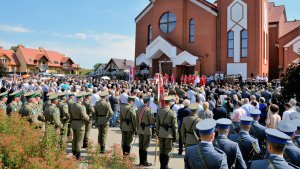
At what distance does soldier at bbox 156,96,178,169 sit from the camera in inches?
339

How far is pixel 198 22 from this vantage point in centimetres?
3638

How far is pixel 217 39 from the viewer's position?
35.4 metres

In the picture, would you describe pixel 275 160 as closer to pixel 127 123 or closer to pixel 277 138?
pixel 277 138

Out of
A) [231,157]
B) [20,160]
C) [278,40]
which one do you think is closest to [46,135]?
[20,160]

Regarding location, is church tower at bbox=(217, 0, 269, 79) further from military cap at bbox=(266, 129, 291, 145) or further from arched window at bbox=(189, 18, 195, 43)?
military cap at bbox=(266, 129, 291, 145)

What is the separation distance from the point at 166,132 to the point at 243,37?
28.3m

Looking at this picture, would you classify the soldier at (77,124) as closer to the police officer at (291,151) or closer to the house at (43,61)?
the police officer at (291,151)

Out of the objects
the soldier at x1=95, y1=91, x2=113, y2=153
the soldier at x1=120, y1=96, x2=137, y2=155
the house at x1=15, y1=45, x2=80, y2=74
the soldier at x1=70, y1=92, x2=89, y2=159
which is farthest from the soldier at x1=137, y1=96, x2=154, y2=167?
the house at x1=15, y1=45, x2=80, y2=74

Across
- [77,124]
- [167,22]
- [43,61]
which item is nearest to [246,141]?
[77,124]

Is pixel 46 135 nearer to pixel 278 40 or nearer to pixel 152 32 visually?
pixel 152 32

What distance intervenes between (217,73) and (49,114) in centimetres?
2699

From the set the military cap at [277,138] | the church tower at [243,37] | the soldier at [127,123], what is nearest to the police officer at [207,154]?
the military cap at [277,138]

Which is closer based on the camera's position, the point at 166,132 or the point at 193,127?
the point at 193,127

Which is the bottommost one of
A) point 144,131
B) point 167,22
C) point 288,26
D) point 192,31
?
point 144,131
